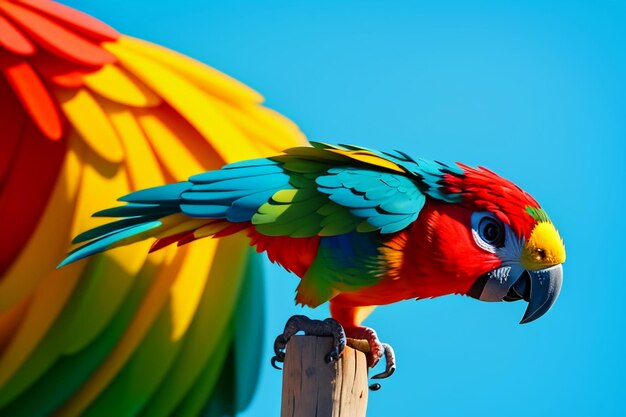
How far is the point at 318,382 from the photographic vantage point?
4.88 feet

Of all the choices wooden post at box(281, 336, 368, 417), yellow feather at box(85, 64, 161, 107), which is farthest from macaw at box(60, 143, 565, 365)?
yellow feather at box(85, 64, 161, 107)

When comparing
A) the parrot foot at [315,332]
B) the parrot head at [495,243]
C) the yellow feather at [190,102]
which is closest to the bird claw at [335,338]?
the parrot foot at [315,332]

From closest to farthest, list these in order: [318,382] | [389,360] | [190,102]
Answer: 1. [318,382]
2. [389,360]
3. [190,102]

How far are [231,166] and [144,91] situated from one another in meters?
0.44

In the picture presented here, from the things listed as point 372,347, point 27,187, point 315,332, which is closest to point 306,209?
point 315,332

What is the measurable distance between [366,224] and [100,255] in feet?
2.12

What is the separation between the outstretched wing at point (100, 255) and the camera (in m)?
1.84

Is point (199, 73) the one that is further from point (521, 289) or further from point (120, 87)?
point (521, 289)

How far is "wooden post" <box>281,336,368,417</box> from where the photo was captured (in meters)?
1.48

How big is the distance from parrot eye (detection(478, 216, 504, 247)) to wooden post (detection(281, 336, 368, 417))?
33 centimetres

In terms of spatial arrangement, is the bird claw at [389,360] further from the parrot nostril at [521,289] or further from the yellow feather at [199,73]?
the yellow feather at [199,73]

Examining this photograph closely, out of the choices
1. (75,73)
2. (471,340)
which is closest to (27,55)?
(75,73)

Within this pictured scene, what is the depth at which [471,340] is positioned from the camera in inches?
85.7

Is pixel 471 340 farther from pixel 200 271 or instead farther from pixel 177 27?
pixel 177 27
